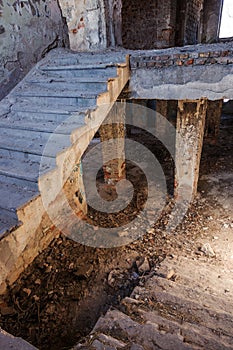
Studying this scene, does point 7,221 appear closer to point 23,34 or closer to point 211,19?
point 23,34

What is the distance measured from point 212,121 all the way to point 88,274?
7.85 m

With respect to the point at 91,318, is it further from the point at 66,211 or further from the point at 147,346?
the point at 66,211

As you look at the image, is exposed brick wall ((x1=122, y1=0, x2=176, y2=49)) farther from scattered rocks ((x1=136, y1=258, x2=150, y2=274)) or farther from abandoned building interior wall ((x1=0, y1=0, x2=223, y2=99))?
scattered rocks ((x1=136, y1=258, x2=150, y2=274))

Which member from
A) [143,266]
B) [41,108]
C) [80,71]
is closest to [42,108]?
[41,108]

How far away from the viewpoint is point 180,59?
4.29 metres

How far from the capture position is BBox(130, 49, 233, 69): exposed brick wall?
4031 mm

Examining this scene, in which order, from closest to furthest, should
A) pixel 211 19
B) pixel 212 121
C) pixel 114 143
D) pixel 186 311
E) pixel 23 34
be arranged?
pixel 186 311 < pixel 23 34 < pixel 114 143 < pixel 212 121 < pixel 211 19

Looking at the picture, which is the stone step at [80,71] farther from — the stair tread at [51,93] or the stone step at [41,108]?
the stone step at [41,108]

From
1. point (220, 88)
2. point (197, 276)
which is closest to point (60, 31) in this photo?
point (220, 88)

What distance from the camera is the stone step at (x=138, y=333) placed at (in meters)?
2.17

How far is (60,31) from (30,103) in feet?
10.1

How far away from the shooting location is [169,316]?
108 inches

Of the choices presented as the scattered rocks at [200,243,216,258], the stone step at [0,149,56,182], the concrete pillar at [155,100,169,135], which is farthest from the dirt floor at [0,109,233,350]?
the concrete pillar at [155,100,169,135]

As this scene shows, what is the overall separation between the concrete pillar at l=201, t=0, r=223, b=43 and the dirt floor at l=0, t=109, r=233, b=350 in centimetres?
1091
